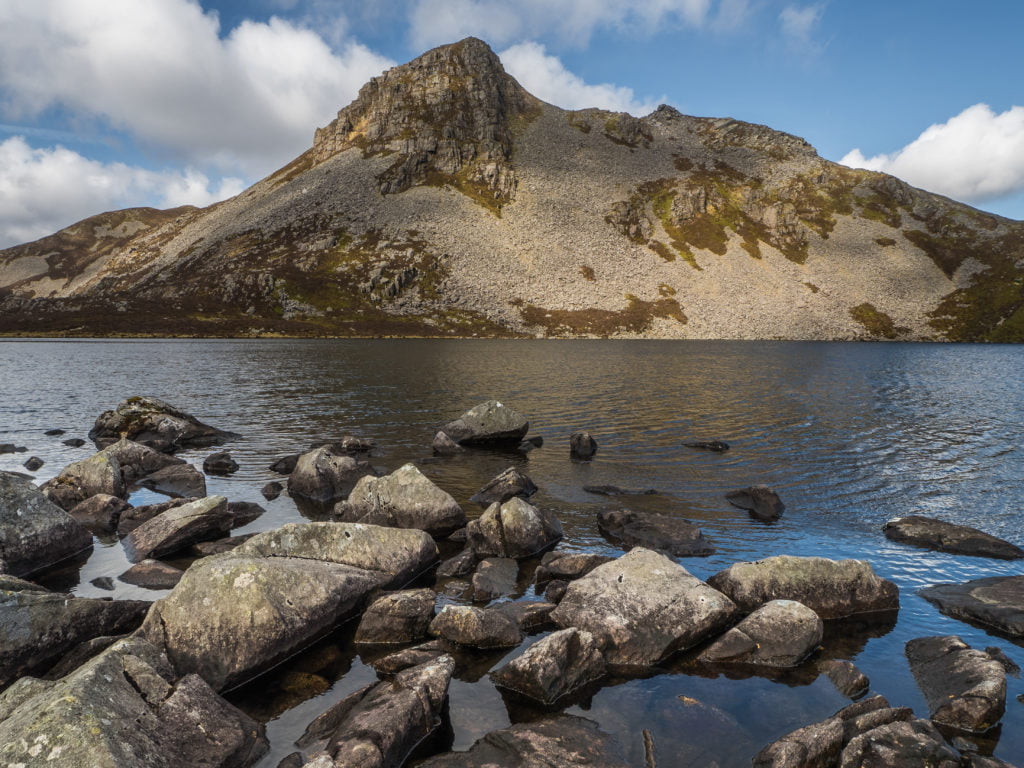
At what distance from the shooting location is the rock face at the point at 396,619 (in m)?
12.7

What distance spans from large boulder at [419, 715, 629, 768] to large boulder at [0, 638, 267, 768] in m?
3.33

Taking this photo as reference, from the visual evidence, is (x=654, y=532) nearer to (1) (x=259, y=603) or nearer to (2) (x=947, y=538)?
(2) (x=947, y=538)

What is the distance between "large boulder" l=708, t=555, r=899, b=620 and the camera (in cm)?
1412

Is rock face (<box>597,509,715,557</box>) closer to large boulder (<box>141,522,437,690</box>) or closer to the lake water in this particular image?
the lake water

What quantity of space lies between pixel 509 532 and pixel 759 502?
36.8 ft

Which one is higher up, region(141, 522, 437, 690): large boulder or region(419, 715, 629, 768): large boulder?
region(141, 522, 437, 690): large boulder

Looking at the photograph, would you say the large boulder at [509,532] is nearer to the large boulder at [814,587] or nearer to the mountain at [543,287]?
the large boulder at [814,587]

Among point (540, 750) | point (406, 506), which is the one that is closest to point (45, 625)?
point (406, 506)

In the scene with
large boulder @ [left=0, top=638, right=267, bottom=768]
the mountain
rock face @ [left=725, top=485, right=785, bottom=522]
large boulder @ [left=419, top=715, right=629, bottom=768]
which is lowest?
large boulder @ [left=419, top=715, right=629, bottom=768]

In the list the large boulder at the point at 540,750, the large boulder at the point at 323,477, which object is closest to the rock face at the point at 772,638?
the large boulder at the point at 540,750

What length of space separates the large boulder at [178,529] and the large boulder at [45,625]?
15.7 ft

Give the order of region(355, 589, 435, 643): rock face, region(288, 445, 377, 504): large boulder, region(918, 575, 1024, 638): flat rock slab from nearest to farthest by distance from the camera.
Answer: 1. region(355, 589, 435, 643): rock face
2. region(918, 575, 1024, 638): flat rock slab
3. region(288, 445, 377, 504): large boulder

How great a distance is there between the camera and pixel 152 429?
34.9m

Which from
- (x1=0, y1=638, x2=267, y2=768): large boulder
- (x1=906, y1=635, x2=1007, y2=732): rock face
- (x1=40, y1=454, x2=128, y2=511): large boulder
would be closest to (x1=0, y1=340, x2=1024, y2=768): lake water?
(x1=906, y1=635, x2=1007, y2=732): rock face
